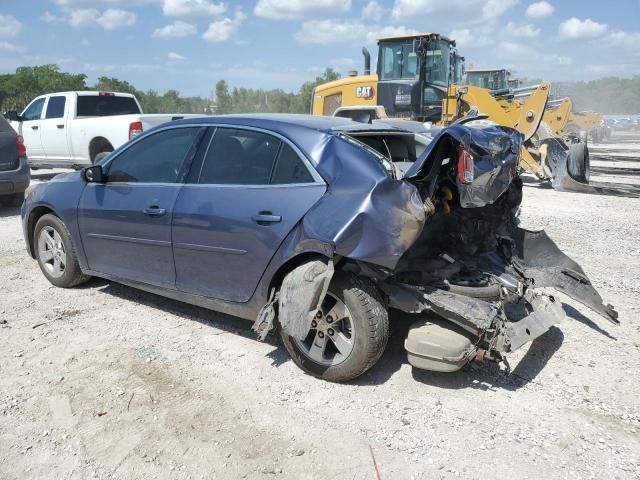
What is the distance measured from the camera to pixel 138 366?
3855 mm

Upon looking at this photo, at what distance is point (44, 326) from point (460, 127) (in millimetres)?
3647

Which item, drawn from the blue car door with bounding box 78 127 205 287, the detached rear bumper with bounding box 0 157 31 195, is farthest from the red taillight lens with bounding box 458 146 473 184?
the detached rear bumper with bounding box 0 157 31 195

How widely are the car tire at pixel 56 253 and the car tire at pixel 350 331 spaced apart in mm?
2632

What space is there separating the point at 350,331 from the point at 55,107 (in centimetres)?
1160

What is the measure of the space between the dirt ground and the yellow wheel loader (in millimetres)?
8163

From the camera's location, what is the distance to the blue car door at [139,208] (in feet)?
14.0

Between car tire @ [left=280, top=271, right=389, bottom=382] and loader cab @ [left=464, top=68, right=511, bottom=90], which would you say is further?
loader cab @ [left=464, top=68, right=511, bottom=90]

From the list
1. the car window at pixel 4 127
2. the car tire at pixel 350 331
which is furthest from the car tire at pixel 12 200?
the car tire at pixel 350 331

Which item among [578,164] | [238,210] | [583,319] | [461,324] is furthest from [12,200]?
[578,164]

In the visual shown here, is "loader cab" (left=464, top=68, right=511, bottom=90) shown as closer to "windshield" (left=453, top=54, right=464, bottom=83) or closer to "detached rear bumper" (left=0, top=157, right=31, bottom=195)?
"windshield" (left=453, top=54, right=464, bottom=83)

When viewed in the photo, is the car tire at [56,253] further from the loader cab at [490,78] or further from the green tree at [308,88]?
the green tree at [308,88]

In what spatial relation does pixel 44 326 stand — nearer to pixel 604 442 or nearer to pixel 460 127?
pixel 460 127

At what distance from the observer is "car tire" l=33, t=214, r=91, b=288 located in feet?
16.9

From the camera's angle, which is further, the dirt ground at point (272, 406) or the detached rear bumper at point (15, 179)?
the detached rear bumper at point (15, 179)
